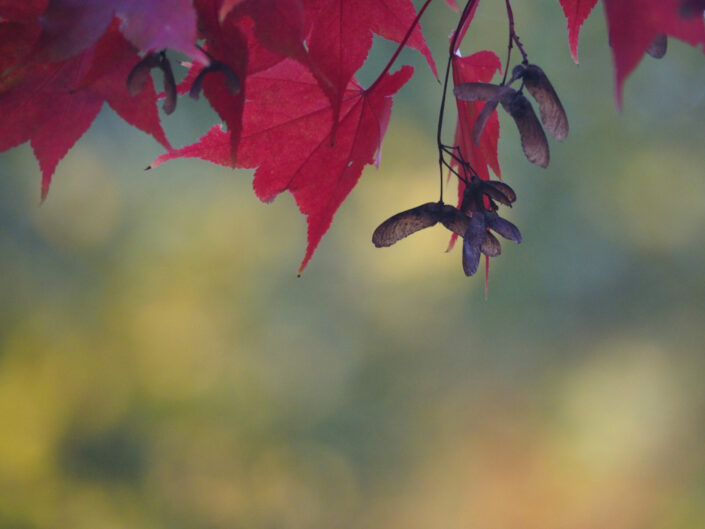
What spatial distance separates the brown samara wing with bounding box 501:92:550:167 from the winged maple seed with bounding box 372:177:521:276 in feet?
0.16

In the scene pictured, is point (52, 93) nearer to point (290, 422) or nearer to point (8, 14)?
point (8, 14)

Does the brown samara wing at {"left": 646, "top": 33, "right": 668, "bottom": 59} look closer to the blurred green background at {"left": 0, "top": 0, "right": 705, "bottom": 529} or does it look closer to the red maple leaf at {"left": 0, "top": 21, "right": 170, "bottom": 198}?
the red maple leaf at {"left": 0, "top": 21, "right": 170, "bottom": 198}

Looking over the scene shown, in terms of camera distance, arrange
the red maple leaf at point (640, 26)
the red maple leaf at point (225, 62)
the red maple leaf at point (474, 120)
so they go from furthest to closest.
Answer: the red maple leaf at point (474, 120), the red maple leaf at point (225, 62), the red maple leaf at point (640, 26)

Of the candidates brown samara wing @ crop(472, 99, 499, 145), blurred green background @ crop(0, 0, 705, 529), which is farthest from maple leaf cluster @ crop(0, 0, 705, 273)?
blurred green background @ crop(0, 0, 705, 529)

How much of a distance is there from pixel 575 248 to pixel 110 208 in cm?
247

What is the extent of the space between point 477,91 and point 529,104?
0.12 feet

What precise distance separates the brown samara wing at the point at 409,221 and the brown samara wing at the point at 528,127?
90 mm

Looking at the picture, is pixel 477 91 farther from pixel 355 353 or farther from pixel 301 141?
pixel 355 353

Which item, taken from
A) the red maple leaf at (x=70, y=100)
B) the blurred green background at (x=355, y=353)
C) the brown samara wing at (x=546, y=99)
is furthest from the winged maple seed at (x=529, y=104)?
the blurred green background at (x=355, y=353)

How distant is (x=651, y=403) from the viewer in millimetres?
3877

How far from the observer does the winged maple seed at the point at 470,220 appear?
1.73 feet

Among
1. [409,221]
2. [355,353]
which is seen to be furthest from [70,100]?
[355,353]

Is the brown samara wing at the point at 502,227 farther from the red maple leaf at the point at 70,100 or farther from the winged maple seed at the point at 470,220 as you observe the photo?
the red maple leaf at the point at 70,100

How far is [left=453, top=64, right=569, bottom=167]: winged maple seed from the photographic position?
491mm
